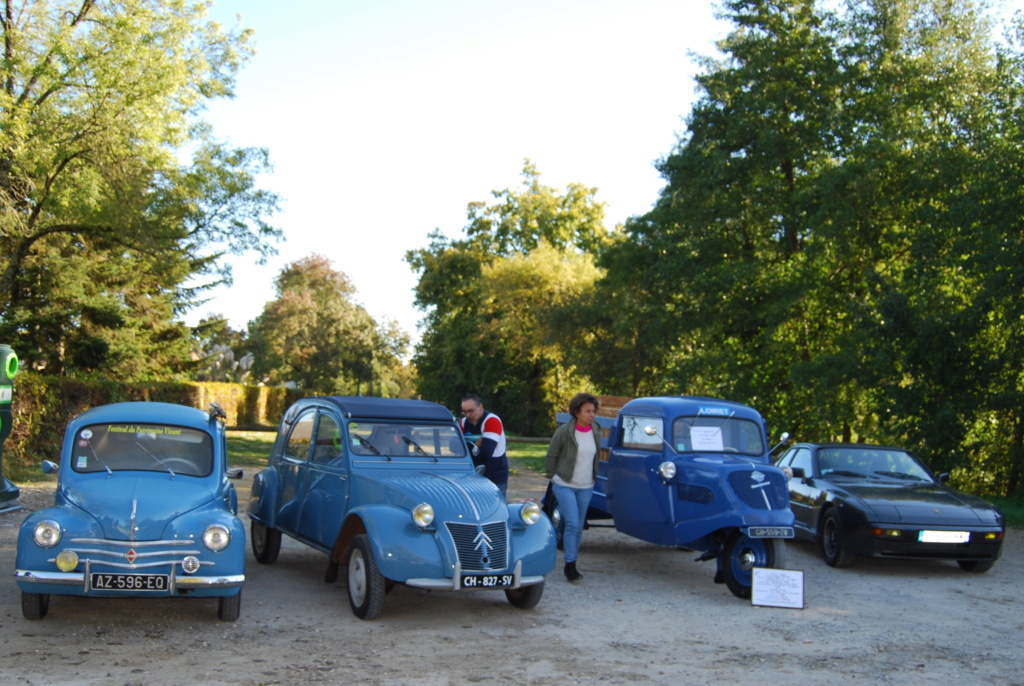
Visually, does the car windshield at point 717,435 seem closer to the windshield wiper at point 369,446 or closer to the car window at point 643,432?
the car window at point 643,432

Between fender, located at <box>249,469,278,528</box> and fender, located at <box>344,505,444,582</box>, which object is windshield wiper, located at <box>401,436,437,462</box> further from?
fender, located at <box>249,469,278,528</box>

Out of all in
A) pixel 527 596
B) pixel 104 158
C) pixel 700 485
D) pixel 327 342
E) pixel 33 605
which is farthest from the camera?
pixel 327 342

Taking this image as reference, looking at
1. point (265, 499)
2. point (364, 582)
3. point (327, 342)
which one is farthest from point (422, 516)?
point (327, 342)

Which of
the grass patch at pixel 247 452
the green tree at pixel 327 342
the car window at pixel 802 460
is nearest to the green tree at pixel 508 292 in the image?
the green tree at pixel 327 342

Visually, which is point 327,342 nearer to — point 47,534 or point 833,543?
point 833,543

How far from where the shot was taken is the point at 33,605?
7754mm

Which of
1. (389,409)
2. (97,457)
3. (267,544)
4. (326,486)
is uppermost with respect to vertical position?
(389,409)

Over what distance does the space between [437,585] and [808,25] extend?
27281 mm

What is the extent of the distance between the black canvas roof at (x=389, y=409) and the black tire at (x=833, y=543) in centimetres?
518

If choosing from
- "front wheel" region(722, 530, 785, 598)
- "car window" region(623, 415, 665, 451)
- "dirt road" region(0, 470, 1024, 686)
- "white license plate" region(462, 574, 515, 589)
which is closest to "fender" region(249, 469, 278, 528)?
"dirt road" region(0, 470, 1024, 686)

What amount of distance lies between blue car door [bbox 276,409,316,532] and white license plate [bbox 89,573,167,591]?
259 centimetres

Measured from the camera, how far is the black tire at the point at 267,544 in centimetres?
1093

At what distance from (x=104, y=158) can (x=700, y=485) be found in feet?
61.6

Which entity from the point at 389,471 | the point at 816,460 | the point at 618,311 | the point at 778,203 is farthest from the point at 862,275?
the point at 389,471
